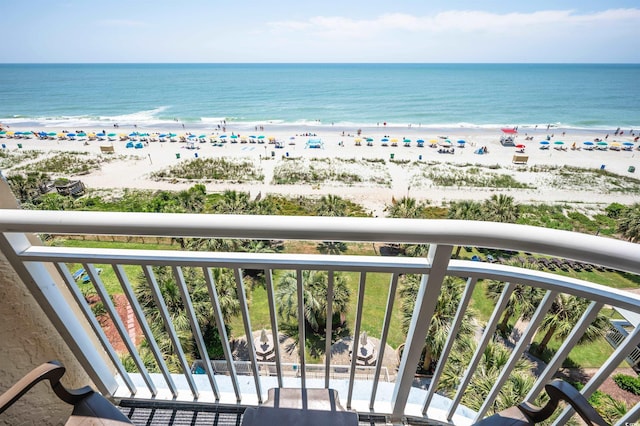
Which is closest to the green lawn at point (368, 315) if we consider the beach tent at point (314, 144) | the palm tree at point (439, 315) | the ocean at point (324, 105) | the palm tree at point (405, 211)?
the palm tree at point (439, 315)

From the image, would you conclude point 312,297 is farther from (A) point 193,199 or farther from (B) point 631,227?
(B) point 631,227

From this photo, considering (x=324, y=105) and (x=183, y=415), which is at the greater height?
(x=183, y=415)

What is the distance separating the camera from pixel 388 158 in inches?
947

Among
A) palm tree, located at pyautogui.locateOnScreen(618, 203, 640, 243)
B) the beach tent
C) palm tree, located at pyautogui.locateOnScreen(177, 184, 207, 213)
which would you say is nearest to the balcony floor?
palm tree, located at pyautogui.locateOnScreen(177, 184, 207, 213)

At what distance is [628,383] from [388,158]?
19995 mm

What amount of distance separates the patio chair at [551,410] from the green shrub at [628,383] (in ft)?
25.1

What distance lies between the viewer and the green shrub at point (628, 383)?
5.56 meters

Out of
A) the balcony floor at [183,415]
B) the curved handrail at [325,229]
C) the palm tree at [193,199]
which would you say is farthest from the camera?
the palm tree at [193,199]

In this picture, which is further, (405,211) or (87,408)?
(405,211)

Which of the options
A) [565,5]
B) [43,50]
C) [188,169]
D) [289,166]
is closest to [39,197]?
[188,169]

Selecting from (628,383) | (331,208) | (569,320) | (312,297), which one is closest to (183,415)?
(312,297)

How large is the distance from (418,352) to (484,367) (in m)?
4.50

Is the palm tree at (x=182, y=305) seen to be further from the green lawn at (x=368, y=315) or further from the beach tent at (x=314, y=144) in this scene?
the beach tent at (x=314, y=144)

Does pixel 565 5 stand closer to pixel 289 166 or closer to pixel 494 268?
pixel 289 166
